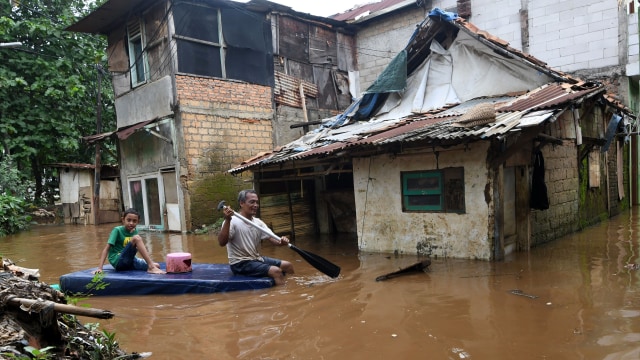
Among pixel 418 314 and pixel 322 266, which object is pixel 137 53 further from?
pixel 418 314

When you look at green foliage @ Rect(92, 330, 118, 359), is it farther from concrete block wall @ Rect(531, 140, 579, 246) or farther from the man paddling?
concrete block wall @ Rect(531, 140, 579, 246)

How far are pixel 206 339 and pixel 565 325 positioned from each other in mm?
3323

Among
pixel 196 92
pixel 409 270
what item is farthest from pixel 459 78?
pixel 196 92

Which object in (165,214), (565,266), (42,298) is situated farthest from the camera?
(165,214)

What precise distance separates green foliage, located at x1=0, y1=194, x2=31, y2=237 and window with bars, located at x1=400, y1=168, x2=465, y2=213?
13078 millimetres

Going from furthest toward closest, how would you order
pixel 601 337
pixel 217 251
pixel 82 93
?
pixel 82 93 < pixel 217 251 < pixel 601 337

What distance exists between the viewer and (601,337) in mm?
3494

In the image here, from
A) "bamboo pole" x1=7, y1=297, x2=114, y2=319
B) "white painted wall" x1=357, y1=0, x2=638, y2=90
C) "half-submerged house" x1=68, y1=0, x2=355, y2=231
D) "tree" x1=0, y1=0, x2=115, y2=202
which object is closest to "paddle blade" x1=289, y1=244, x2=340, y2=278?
"bamboo pole" x1=7, y1=297, x2=114, y2=319

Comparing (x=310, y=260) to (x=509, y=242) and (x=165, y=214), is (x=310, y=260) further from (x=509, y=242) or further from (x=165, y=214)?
(x=165, y=214)

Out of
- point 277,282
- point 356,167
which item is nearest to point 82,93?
point 356,167

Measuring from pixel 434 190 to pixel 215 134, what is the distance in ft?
24.1

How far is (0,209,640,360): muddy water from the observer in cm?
349

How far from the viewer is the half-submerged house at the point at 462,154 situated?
21.3 feet

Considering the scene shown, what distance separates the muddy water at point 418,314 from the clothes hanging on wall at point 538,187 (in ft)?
2.68
